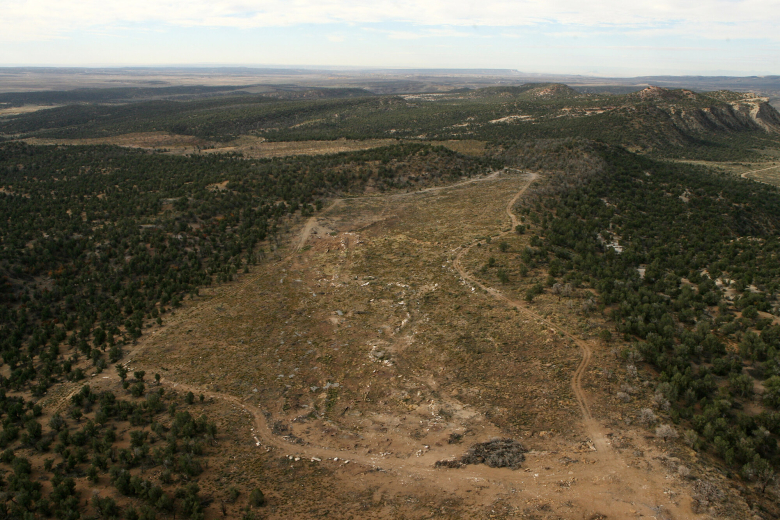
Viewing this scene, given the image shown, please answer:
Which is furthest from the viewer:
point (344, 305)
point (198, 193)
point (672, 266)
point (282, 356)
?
point (198, 193)

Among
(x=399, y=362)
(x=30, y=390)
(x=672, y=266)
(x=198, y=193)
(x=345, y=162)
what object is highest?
(x=345, y=162)

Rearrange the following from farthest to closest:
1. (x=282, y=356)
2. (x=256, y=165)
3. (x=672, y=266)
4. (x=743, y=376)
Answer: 1. (x=256, y=165)
2. (x=672, y=266)
3. (x=282, y=356)
4. (x=743, y=376)

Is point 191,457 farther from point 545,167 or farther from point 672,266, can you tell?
point 545,167

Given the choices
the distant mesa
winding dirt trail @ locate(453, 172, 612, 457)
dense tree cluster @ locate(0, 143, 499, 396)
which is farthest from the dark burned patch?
the distant mesa

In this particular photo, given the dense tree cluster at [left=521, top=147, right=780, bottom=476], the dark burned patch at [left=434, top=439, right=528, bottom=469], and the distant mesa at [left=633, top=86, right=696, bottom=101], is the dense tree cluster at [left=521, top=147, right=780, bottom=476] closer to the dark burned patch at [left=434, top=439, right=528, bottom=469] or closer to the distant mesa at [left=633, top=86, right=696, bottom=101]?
the dark burned patch at [left=434, top=439, right=528, bottom=469]

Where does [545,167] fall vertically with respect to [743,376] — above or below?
above

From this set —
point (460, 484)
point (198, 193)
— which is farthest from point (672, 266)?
point (198, 193)

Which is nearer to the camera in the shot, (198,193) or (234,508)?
(234,508)
